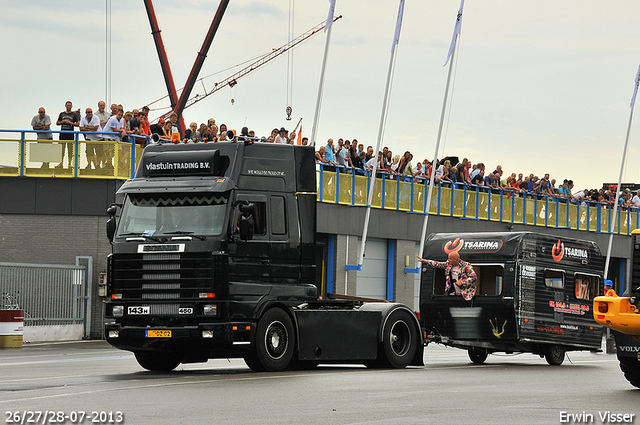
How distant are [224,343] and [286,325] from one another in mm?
1286

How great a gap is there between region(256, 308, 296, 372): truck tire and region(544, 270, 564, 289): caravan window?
6.44 meters

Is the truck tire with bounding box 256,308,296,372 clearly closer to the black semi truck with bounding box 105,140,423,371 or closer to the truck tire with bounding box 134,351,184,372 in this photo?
the black semi truck with bounding box 105,140,423,371

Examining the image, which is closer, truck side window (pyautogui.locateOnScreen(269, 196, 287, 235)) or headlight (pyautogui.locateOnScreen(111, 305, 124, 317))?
headlight (pyautogui.locateOnScreen(111, 305, 124, 317))

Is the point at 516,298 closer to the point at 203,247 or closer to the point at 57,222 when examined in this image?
the point at 203,247

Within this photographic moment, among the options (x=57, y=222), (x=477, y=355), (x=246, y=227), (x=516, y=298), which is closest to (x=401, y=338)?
(x=516, y=298)

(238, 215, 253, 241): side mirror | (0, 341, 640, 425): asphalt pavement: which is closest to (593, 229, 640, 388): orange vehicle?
(0, 341, 640, 425): asphalt pavement

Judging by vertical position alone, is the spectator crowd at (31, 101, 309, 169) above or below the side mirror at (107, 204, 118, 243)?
above

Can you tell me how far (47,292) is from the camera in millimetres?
29656

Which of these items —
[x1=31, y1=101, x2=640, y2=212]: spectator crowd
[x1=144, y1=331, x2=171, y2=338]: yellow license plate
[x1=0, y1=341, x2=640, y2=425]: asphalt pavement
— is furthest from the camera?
[x1=31, y1=101, x2=640, y2=212]: spectator crowd

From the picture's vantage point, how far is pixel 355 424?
10.5m

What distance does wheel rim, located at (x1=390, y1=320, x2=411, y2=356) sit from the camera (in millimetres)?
19562

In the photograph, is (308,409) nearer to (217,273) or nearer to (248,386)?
(248,386)

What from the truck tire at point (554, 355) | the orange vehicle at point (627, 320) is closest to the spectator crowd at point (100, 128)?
the truck tire at point (554, 355)

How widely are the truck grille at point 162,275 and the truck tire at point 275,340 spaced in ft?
3.67
